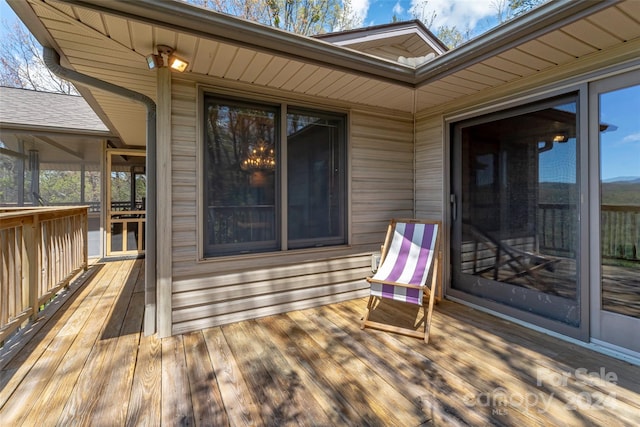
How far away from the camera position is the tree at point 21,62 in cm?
896

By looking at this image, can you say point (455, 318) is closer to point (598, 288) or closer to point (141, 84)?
point (598, 288)

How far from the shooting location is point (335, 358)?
2225mm

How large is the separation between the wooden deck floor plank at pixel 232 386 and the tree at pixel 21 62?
1070cm

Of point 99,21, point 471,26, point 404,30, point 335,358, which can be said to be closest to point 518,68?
point 404,30

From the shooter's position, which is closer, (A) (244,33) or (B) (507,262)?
(A) (244,33)

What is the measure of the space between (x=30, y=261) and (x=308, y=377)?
285 centimetres

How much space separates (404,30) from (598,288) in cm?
374

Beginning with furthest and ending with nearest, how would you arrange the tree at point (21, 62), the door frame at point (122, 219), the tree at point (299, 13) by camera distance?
the tree at point (21, 62) < the tree at point (299, 13) < the door frame at point (122, 219)

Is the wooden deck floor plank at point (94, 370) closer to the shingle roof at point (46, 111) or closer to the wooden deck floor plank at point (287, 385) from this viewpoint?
the wooden deck floor plank at point (287, 385)

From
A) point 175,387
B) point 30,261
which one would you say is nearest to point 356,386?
point 175,387

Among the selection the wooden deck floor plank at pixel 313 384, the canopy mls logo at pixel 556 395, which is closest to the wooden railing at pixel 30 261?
the wooden deck floor plank at pixel 313 384

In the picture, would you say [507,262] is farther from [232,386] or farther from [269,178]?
[232,386]

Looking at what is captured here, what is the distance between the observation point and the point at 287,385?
1.90 meters

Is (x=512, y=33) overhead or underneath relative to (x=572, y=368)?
overhead
